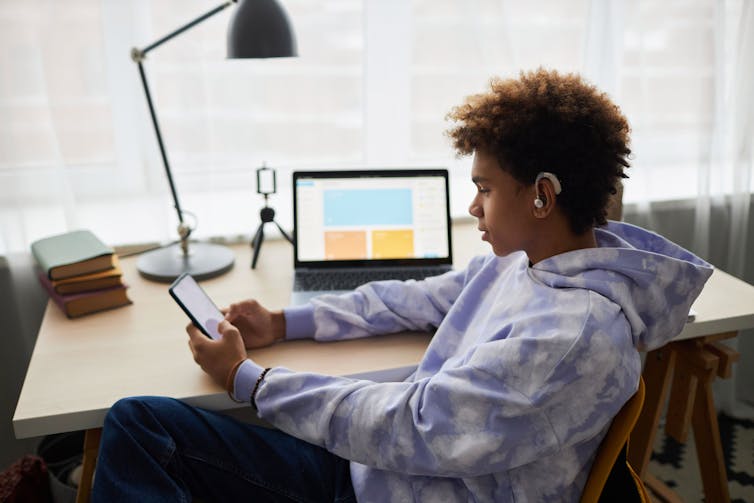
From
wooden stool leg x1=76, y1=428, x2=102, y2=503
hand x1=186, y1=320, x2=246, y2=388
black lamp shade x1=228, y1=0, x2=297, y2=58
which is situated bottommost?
wooden stool leg x1=76, y1=428, x2=102, y2=503

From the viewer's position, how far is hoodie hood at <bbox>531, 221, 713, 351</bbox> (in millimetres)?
1004

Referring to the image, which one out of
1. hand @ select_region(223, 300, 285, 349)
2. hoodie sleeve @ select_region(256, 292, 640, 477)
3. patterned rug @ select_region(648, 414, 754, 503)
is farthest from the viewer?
patterned rug @ select_region(648, 414, 754, 503)

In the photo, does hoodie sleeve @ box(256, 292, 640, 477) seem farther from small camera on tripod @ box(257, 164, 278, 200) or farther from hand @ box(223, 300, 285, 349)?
small camera on tripod @ box(257, 164, 278, 200)

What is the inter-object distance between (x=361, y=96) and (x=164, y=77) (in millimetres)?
478

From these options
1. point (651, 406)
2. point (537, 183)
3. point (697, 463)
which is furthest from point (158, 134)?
point (697, 463)

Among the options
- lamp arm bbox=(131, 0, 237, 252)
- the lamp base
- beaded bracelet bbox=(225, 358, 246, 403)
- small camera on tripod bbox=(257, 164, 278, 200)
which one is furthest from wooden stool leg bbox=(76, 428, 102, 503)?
small camera on tripod bbox=(257, 164, 278, 200)

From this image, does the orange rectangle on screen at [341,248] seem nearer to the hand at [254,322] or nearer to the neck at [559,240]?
the hand at [254,322]

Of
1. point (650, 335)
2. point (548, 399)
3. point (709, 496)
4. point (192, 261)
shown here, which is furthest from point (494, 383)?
point (709, 496)

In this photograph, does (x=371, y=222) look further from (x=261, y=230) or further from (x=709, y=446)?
(x=709, y=446)

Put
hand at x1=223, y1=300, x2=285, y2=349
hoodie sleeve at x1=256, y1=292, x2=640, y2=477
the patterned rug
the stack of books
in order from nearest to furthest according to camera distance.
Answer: hoodie sleeve at x1=256, y1=292, x2=640, y2=477 → hand at x1=223, y1=300, x2=285, y2=349 → the stack of books → the patterned rug

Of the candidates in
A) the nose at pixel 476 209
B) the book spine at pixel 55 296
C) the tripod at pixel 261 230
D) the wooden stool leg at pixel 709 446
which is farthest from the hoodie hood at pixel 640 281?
the book spine at pixel 55 296

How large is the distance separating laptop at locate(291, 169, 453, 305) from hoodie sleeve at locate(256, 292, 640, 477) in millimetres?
652

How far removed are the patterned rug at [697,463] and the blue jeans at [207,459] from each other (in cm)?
117

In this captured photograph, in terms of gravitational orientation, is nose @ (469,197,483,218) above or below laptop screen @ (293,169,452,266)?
above
